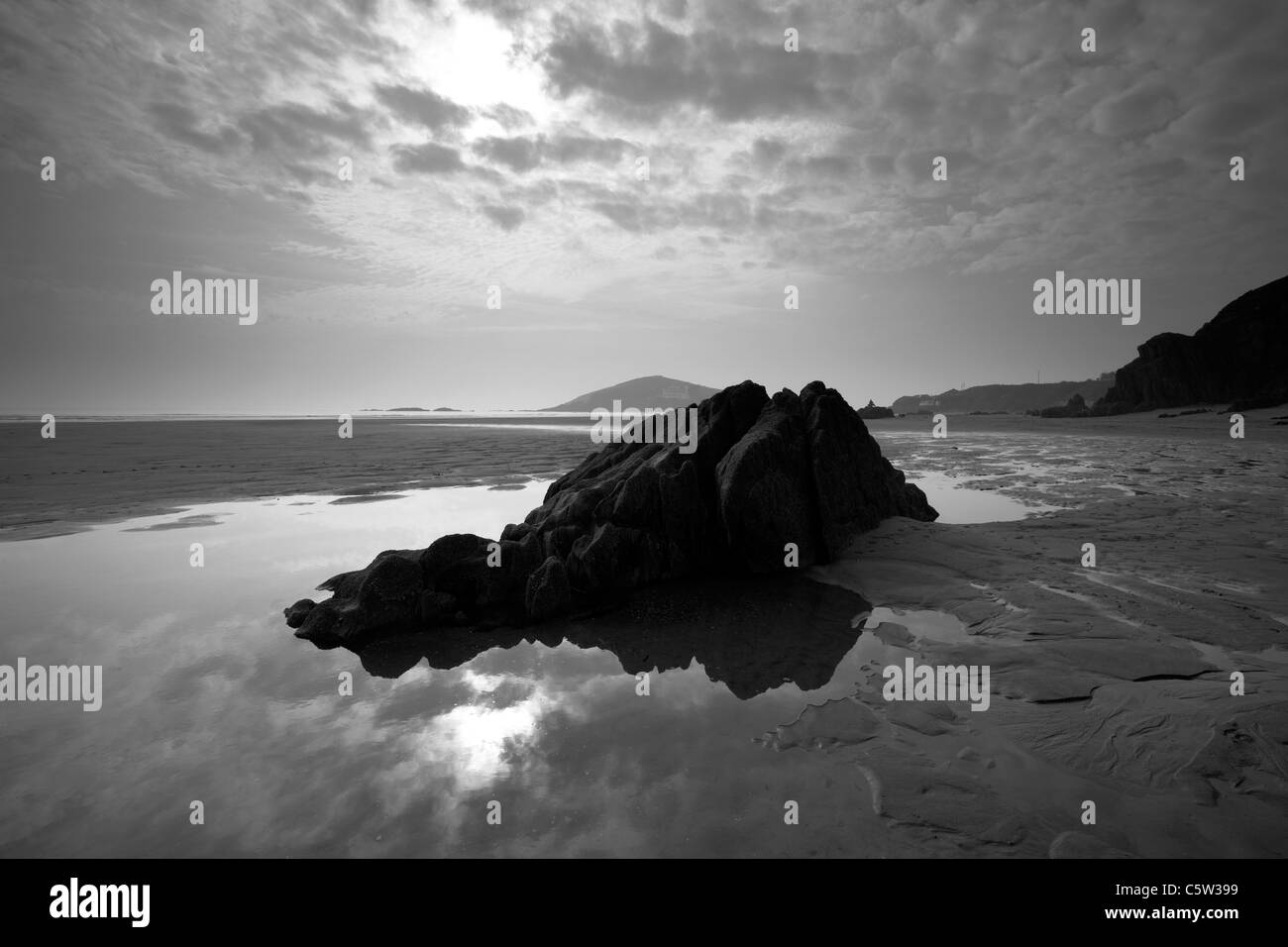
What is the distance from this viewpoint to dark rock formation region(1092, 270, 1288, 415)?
225ft

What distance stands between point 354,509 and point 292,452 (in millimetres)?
31770

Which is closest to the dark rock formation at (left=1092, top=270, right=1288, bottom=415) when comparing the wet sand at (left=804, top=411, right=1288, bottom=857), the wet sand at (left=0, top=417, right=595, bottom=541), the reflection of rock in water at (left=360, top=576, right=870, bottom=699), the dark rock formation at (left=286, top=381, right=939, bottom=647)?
the wet sand at (left=804, top=411, right=1288, bottom=857)

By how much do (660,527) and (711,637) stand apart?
415 cm

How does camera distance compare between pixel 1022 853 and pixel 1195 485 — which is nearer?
pixel 1022 853

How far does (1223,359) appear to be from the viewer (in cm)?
7100

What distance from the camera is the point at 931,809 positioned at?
193 inches

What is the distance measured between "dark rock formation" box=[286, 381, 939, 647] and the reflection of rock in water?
718 millimetres

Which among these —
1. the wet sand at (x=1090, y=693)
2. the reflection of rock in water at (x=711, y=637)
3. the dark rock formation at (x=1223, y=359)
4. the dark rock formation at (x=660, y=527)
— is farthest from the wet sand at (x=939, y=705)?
the dark rock formation at (x=1223, y=359)

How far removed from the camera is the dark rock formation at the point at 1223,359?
6850 centimetres
